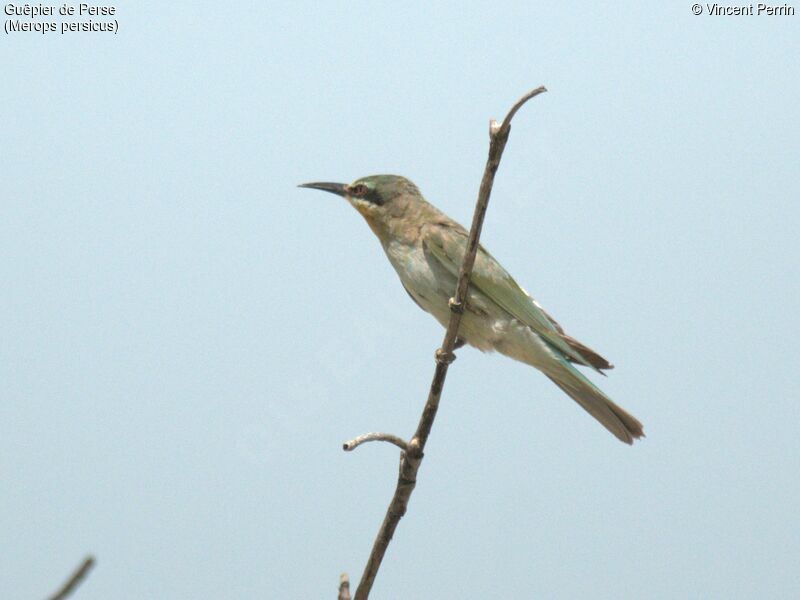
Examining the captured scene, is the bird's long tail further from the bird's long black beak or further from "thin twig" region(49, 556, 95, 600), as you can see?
"thin twig" region(49, 556, 95, 600)

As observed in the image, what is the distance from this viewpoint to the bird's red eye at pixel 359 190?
13.6 ft

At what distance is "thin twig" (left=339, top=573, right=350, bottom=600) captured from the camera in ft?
6.97

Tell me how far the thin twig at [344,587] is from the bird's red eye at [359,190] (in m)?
2.24

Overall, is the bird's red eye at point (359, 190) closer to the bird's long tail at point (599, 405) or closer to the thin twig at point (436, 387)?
the bird's long tail at point (599, 405)

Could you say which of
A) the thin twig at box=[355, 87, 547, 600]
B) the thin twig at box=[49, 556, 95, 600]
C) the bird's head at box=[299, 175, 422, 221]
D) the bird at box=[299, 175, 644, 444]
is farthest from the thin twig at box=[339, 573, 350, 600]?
the bird's head at box=[299, 175, 422, 221]

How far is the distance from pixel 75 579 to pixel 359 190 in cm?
334

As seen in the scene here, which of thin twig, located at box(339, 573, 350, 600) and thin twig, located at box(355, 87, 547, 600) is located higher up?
thin twig, located at box(355, 87, 547, 600)

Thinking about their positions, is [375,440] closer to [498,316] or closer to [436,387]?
[436,387]

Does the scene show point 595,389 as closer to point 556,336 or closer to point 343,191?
point 556,336

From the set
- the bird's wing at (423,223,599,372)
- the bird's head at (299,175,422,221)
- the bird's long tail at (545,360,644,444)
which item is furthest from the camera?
the bird's head at (299,175,422,221)

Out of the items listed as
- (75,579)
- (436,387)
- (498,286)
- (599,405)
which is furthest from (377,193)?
(75,579)

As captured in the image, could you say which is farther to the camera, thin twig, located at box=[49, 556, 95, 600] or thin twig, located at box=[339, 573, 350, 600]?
thin twig, located at box=[339, 573, 350, 600]

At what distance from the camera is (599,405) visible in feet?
11.9

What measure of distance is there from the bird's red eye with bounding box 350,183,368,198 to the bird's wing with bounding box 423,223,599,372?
46 cm
